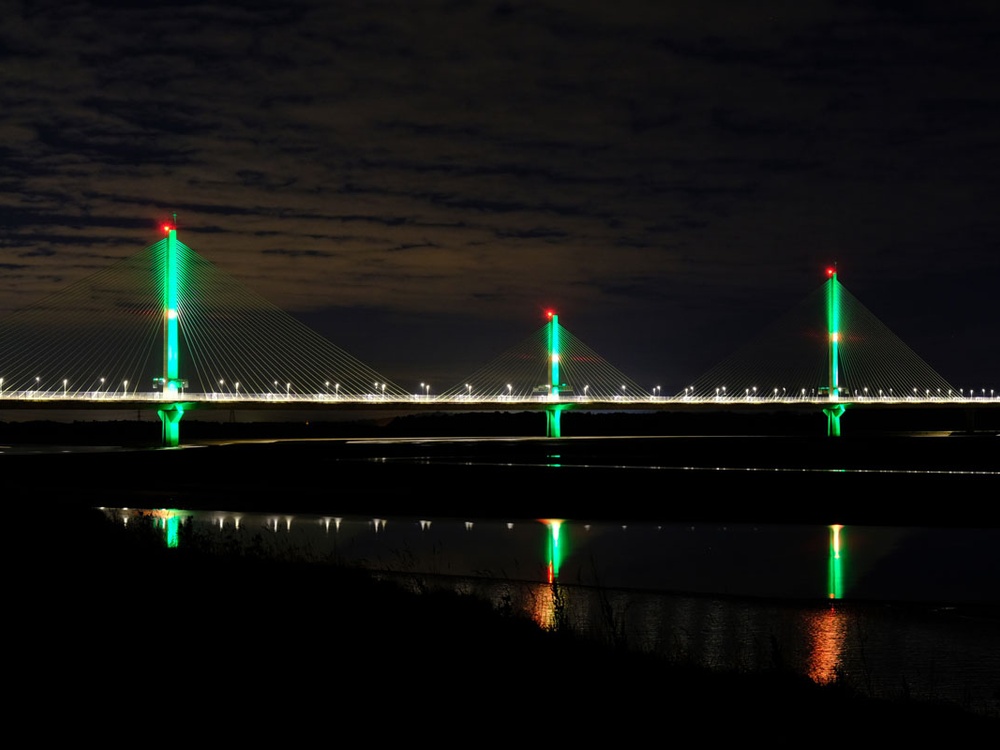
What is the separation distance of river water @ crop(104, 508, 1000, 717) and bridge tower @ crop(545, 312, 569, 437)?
75.4 metres

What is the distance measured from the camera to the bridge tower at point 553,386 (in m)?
97.7

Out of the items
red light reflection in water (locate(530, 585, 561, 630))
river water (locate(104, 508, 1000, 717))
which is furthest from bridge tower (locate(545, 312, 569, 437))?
red light reflection in water (locate(530, 585, 561, 630))

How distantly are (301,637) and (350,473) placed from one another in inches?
1099

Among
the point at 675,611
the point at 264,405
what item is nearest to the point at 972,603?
the point at 675,611

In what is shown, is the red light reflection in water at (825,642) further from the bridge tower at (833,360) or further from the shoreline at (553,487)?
the bridge tower at (833,360)

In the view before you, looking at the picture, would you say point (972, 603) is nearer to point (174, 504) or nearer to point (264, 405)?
point (174, 504)

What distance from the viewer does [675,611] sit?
11391 mm

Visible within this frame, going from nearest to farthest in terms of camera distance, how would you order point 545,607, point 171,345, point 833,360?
point 545,607 → point 171,345 → point 833,360

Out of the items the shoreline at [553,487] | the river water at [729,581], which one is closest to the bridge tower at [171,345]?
the shoreline at [553,487]

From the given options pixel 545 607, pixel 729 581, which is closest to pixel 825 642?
pixel 545 607

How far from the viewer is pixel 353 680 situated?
6.72 meters

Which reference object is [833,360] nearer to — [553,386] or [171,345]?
[553,386]

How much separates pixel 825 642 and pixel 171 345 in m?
64.2

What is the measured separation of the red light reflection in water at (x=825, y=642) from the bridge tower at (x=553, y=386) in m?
84.4
